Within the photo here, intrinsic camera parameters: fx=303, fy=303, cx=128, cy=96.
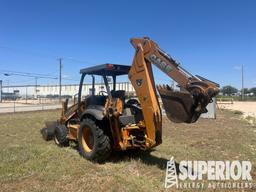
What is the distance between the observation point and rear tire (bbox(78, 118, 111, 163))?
22.8 feet

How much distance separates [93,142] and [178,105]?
2622 millimetres

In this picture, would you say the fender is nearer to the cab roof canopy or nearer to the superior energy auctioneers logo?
the cab roof canopy

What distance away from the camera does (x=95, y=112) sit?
7270mm

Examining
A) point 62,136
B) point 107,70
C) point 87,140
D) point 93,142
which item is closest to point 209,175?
point 93,142

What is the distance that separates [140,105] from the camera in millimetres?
7289

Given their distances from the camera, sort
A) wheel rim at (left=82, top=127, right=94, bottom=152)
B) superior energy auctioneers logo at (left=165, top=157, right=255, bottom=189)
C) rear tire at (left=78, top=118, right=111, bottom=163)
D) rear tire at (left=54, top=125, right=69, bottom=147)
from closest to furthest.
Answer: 1. superior energy auctioneers logo at (left=165, top=157, right=255, bottom=189)
2. rear tire at (left=78, top=118, right=111, bottom=163)
3. wheel rim at (left=82, top=127, right=94, bottom=152)
4. rear tire at (left=54, top=125, right=69, bottom=147)

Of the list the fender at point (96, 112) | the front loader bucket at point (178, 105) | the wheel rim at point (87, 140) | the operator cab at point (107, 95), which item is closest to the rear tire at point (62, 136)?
the operator cab at point (107, 95)

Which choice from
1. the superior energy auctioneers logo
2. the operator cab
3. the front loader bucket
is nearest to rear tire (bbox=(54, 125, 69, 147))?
the operator cab

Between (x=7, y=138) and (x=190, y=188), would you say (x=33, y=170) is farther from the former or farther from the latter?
(x=7, y=138)

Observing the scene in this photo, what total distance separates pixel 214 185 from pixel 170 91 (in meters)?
1.99

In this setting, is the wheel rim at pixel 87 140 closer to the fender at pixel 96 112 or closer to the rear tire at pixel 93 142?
the rear tire at pixel 93 142

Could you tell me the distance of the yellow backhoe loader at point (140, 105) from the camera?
229 inches

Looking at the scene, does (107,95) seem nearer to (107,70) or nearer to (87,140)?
(107,70)

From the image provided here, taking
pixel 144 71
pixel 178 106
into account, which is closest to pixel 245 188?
pixel 178 106
